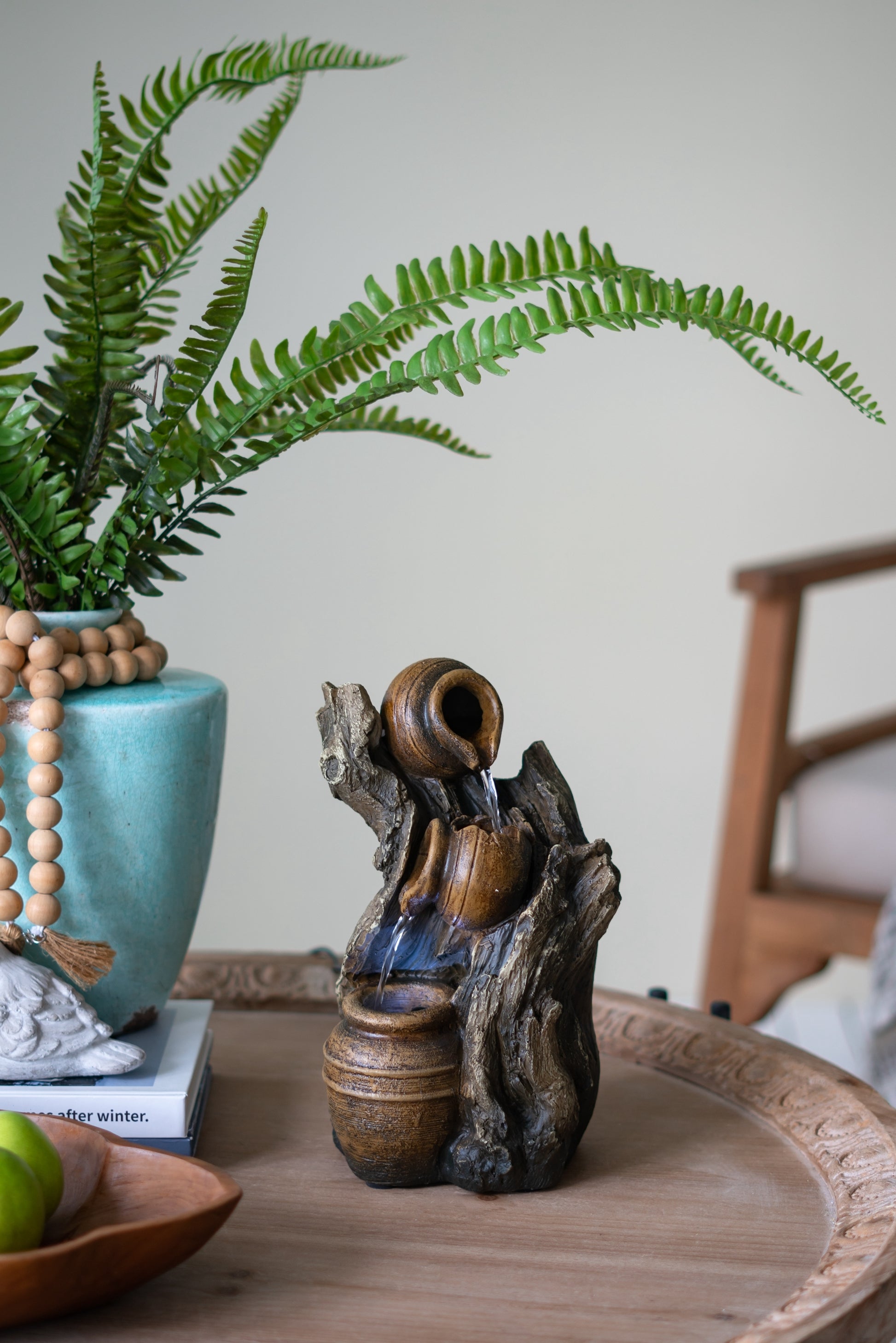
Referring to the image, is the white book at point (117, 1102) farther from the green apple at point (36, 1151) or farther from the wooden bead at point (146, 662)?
the wooden bead at point (146, 662)

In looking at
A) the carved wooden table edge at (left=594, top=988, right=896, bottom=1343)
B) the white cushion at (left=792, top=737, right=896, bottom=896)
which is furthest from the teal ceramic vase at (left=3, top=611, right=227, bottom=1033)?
the white cushion at (left=792, top=737, right=896, bottom=896)

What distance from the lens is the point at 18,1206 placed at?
0.59 meters

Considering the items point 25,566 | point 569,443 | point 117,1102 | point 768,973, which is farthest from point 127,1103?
point 569,443

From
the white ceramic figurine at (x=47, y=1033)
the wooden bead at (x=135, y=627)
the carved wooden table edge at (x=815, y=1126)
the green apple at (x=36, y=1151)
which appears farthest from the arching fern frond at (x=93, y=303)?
the carved wooden table edge at (x=815, y=1126)

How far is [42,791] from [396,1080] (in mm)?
277

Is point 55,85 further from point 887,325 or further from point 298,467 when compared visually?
point 887,325

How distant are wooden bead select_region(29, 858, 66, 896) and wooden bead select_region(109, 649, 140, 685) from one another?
13 cm

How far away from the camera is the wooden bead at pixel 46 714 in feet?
2.58

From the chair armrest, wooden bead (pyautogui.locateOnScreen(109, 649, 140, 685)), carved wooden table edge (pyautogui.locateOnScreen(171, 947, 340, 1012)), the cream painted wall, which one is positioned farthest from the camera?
the cream painted wall

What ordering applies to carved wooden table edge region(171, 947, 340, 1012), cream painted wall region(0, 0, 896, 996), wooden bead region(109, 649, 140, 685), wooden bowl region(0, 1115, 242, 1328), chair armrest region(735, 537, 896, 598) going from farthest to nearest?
1. cream painted wall region(0, 0, 896, 996)
2. chair armrest region(735, 537, 896, 598)
3. carved wooden table edge region(171, 947, 340, 1012)
4. wooden bead region(109, 649, 140, 685)
5. wooden bowl region(0, 1115, 242, 1328)

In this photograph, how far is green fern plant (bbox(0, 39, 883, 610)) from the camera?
756mm

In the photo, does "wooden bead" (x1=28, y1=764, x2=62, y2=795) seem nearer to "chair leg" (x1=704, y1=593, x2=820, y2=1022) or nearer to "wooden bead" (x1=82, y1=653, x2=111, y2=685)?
"wooden bead" (x1=82, y1=653, x2=111, y2=685)

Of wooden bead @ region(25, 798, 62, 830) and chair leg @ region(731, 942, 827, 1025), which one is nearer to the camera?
wooden bead @ region(25, 798, 62, 830)

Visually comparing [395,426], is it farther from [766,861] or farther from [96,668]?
[766,861]
